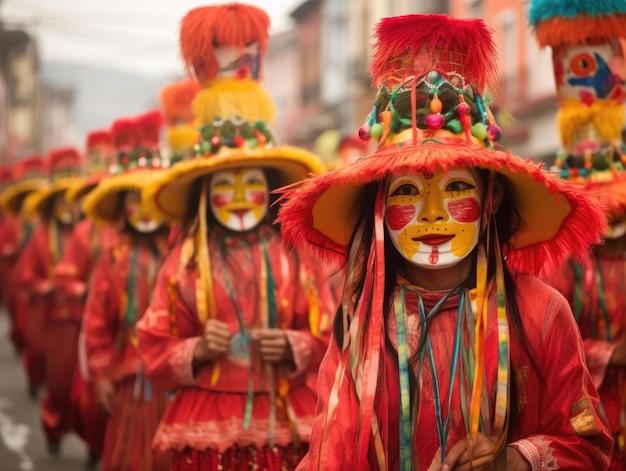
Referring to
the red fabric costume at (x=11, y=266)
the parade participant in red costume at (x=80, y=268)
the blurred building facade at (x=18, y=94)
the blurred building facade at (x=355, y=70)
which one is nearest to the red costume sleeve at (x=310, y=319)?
the blurred building facade at (x=355, y=70)

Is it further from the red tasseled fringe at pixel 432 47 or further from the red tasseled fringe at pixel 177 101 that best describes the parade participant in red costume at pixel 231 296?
the red tasseled fringe at pixel 177 101

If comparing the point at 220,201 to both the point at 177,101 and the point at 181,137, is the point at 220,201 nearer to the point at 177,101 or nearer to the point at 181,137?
the point at 181,137

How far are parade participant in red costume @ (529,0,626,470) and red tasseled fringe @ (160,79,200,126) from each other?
3805mm

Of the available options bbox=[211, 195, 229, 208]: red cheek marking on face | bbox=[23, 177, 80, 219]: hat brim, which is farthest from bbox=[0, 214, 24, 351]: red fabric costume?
bbox=[211, 195, 229, 208]: red cheek marking on face

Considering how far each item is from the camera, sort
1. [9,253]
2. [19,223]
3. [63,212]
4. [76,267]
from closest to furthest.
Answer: [76,267] < [63,212] < [9,253] < [19,223]

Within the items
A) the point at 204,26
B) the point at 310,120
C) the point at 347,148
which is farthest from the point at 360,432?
the point at 310,120

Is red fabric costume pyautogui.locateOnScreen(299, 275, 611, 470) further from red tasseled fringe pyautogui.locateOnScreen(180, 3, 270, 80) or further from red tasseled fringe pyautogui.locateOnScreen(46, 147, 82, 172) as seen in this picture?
red tasseled fringe pyautogui.locateOnScreen(46, 147, 82, 172)

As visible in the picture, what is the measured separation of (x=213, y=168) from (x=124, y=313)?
216 centimetres

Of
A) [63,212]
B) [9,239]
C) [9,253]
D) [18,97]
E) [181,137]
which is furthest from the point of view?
[18,97]

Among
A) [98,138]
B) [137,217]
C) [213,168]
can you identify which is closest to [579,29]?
[213,168]

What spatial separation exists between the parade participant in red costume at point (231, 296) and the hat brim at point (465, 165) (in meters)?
1.51

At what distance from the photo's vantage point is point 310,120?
1761 inches

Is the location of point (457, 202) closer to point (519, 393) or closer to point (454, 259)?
point (454, 259)

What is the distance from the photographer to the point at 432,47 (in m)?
4.52
